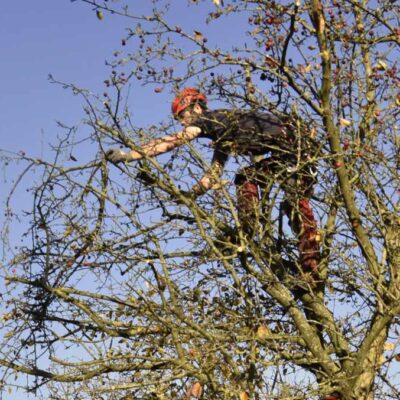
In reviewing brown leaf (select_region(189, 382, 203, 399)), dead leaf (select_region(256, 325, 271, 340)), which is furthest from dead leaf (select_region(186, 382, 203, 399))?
dead leaf (select_region(256, 325, 271, 340))

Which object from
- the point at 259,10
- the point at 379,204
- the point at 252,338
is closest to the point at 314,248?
the point at 379,204

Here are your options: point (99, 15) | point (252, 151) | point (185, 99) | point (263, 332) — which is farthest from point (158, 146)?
point (263, 332)

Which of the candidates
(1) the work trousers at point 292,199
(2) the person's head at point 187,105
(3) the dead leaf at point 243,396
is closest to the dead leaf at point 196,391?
(3) the dead leaf at point 243,396

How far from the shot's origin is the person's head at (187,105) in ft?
27.5

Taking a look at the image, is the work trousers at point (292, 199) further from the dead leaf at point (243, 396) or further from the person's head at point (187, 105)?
the dead leaf at point (243, 396)

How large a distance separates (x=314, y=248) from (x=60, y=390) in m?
2.83

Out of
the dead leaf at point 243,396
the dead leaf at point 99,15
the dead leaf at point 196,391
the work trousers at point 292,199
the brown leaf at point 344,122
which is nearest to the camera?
the dead leaf at point 243,396

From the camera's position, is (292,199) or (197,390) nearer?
(197,390)

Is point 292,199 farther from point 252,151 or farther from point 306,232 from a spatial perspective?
point 252,151

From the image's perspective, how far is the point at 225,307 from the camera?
8688mm

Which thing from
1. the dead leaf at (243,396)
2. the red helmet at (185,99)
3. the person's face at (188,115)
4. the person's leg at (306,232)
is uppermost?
the red helmet at (185,99)

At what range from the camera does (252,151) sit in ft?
28.3

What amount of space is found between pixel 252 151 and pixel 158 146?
3.03 feet

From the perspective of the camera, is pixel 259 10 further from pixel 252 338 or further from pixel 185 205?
pixel 252 338
